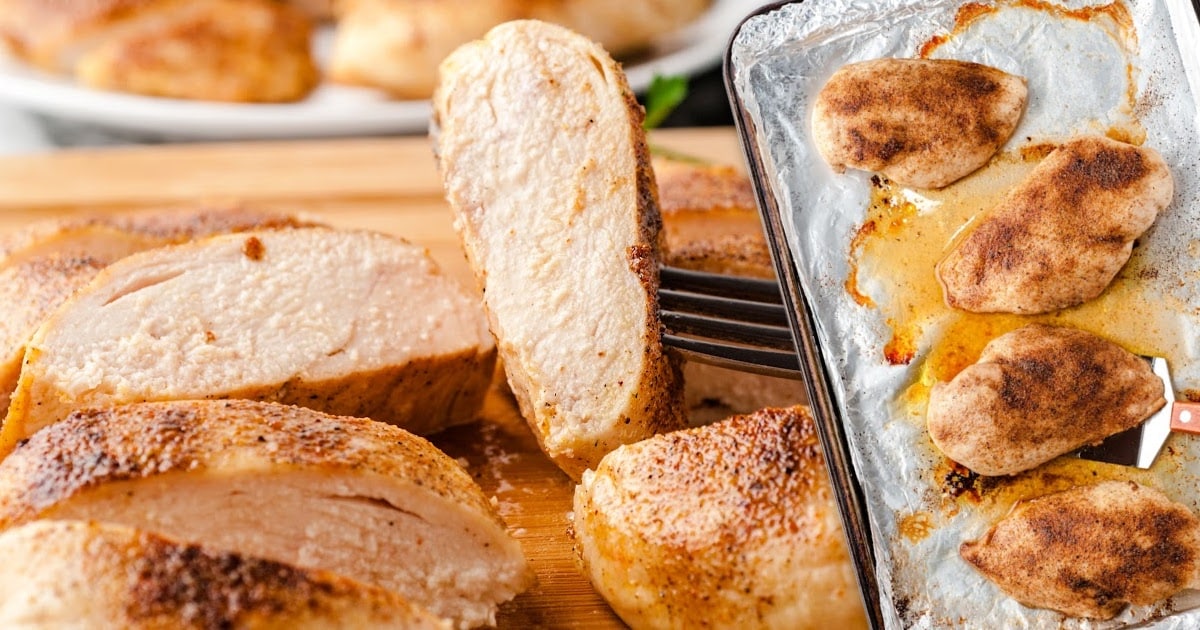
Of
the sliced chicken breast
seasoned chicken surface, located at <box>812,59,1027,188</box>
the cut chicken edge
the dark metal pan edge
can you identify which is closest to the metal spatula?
the dark metal pan edge

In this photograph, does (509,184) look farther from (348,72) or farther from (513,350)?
(348,72)

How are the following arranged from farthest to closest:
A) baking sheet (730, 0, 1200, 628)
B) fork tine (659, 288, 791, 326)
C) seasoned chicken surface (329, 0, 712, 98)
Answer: seasoned chicken surface (329, 0, 712, 98), fork tine (659, 288, 791, 326), baking sheet (730, 0, 1200, 628)

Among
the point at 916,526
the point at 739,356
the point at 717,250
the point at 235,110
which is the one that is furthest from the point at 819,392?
the point at 235,110

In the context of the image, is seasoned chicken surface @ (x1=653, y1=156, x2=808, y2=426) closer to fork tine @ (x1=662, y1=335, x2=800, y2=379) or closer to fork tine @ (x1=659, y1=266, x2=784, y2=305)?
fork tine @ (x1=659, y1=266, x2=784, y2=305)

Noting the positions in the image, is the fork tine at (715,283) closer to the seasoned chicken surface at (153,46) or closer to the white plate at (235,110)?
the white plate at (235,110)

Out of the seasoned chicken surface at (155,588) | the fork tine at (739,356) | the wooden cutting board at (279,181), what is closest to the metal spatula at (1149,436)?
the fork tine at (739,356)

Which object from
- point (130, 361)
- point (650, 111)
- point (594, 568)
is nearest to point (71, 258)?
point (130, 361)

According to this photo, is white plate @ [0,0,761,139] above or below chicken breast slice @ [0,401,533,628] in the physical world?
below
